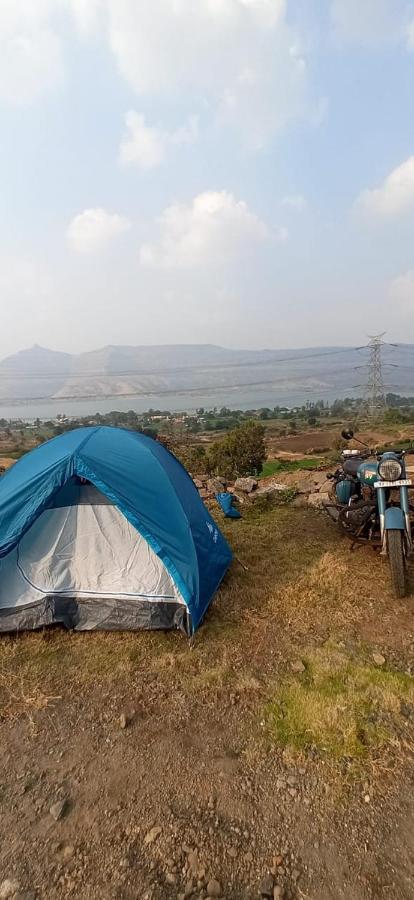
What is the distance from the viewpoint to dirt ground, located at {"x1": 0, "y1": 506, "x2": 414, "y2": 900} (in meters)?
2.18

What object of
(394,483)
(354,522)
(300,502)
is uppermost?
(394,483)

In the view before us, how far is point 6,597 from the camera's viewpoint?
450cm

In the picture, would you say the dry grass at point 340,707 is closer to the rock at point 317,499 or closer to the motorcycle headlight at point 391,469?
the motorcycle headlight at point 391,469

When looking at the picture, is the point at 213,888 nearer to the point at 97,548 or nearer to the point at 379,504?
the point at 97,548

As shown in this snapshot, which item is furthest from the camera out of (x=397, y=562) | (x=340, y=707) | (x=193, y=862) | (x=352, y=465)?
(x=352, y=465)

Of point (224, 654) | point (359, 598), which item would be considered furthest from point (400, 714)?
point (359, 598)

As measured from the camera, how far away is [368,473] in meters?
5.72

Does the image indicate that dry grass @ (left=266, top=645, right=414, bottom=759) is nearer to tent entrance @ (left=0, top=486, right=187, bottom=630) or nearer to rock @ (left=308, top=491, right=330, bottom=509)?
tent entrance @ (left=0, top=486, right=187, bottom=630)

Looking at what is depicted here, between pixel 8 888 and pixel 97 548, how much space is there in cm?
269

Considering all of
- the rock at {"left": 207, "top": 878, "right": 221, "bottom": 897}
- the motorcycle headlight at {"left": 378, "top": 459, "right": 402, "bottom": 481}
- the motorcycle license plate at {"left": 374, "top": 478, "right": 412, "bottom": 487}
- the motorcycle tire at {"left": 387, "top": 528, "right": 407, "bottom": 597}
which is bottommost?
the rock at {"left": 207, "top": 878, "right": 221, "bottom": 897}

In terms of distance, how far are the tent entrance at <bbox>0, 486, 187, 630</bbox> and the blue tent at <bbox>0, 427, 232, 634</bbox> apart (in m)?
0.01

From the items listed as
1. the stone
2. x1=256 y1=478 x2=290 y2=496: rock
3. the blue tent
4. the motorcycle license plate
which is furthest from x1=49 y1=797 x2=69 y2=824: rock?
x1=256 y1=478 x2=290 y2=496: rock

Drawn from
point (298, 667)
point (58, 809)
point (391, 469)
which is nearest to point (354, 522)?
point (391, 469)

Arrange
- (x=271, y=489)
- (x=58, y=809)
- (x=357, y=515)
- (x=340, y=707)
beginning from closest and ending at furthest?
1. (x=58, y=809)
2. (x=340, y=707)
3. (x=357, y=515)
4. (x=271, y=489)
